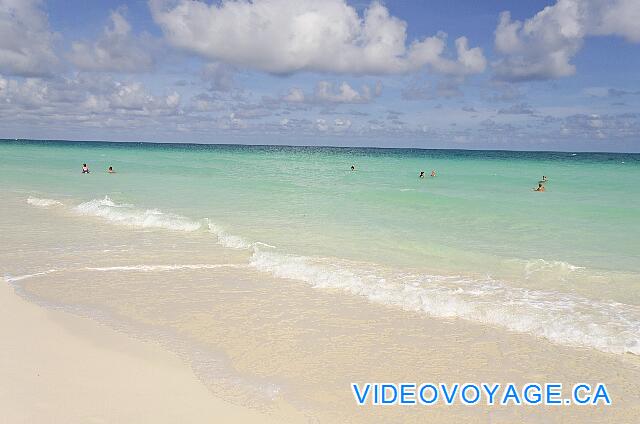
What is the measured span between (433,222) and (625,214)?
9.35 metres

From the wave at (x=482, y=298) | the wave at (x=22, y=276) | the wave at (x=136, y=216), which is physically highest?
the wave at (x=482, y=298)

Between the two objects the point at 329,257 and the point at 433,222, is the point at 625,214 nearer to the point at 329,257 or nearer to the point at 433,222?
the point at 433,222

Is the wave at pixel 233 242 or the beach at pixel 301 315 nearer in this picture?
the beach at pixel 301 315

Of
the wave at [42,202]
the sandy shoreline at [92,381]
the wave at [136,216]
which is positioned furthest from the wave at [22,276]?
the wave at [42,202]

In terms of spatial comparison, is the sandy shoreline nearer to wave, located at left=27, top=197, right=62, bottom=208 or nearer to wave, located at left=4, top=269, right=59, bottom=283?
wave, located at left=4, top=269, right=59, bottom=283

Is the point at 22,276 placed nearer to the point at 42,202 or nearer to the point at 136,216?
the point at 136,216

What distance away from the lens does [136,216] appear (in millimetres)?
17062

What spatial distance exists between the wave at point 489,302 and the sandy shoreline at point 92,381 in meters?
3.99

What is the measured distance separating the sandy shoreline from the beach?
0.02m

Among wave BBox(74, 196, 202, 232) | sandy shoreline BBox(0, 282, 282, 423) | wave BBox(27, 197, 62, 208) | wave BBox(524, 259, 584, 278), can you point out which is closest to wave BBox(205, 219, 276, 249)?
wave BBox(74, 196, 202, 232)

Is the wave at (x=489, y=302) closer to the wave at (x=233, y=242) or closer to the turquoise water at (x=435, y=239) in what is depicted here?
the turquoise water at (x=435, y=239)

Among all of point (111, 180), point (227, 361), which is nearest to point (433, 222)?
point (227, 361)

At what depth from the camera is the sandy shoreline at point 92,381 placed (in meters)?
4.89

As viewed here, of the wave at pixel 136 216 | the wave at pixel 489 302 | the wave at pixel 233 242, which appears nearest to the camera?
the wave at pixel 489 302
